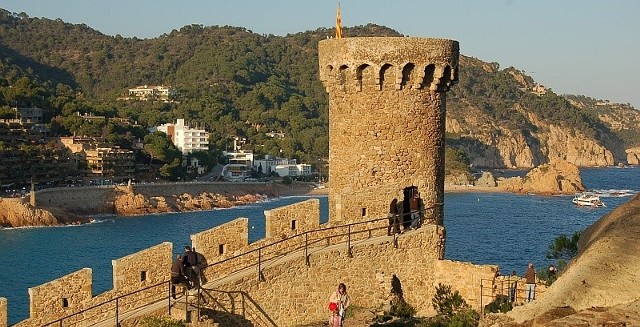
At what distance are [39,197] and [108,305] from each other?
73645 millimetres

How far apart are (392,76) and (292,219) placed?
269 centimetres

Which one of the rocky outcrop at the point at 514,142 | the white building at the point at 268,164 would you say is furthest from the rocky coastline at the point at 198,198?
the rocky outcrop at the point at 514,142

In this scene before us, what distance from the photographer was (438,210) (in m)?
13.9

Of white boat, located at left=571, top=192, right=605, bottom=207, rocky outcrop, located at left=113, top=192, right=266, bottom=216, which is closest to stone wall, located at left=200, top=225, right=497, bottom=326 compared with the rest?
rocky outcrop, located at left=113, top=192, right=266, bottom=216

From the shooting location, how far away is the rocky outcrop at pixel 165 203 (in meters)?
88.9

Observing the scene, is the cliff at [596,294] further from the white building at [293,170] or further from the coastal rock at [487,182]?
the coastal rock at [487,182]

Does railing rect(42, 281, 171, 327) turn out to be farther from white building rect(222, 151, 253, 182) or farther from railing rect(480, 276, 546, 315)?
Result: white building rect(222, 151, 253, 182)

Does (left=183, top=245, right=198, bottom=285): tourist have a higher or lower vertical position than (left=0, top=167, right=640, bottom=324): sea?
higher

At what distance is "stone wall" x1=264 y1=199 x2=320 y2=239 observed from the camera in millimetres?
12205

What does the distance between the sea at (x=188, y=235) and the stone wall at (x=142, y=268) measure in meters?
22.9

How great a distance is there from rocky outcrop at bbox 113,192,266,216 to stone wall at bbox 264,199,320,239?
77.6m

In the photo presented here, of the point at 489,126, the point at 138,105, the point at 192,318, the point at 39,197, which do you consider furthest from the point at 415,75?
the point at 489,126

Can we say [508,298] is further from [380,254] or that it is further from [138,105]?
[138,105]

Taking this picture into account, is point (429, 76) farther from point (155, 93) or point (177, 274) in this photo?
point (155, 93)
